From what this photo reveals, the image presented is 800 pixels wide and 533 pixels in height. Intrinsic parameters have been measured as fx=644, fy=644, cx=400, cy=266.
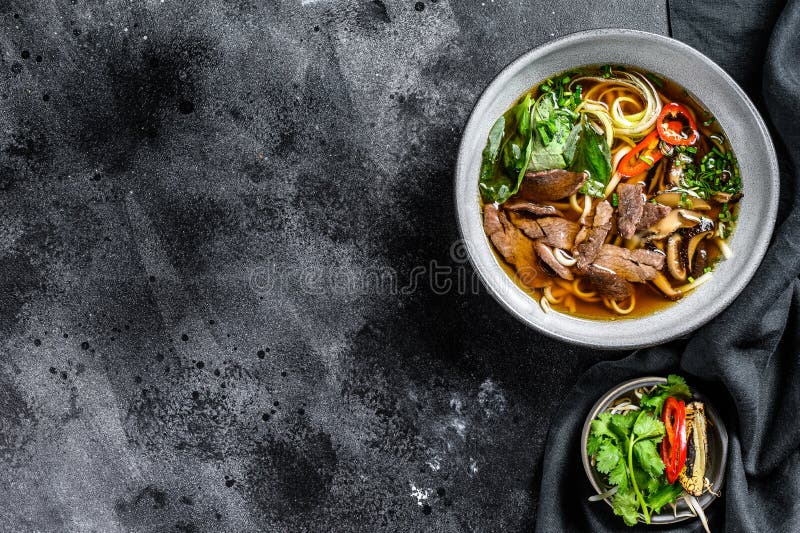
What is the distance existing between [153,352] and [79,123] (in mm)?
1010

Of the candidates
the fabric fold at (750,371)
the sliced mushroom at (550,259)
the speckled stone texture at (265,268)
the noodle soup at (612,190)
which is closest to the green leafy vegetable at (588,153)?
the noodle soup at (612,190)

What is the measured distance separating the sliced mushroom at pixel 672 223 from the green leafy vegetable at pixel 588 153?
253 millimetres

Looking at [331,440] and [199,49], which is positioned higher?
[199,49]

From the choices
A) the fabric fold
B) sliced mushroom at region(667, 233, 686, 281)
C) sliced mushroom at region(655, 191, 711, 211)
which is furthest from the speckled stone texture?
sliced mushroom at region(655, 191, 711, 211)

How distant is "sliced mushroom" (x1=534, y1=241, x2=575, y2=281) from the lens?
2.29 m

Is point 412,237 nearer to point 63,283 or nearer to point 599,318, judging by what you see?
point 599,318

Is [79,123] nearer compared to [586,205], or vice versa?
[586,205]

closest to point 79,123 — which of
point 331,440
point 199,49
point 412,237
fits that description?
point 199,49

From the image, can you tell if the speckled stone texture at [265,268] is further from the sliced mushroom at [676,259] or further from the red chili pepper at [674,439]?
the sliced mushroom at [676,259]

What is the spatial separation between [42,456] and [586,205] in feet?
8.18

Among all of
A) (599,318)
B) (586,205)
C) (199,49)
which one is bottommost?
(599,318)

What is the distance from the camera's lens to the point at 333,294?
2.66 m

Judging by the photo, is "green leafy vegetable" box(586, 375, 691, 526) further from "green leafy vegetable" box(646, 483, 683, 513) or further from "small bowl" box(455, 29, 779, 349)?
"small bowl" box(455, 29, 779, 349)

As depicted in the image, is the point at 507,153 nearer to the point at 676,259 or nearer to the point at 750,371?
the point at 676,259
